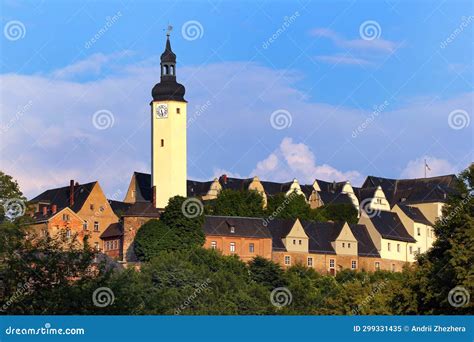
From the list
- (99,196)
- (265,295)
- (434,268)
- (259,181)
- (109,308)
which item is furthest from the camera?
(259,181)

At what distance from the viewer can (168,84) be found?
10375 centimetres

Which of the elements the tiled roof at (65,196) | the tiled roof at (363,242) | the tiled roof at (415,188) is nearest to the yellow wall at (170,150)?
the tiled roof at (65,196)

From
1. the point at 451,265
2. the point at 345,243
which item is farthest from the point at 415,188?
the point at 451,265

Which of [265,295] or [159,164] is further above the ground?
[159,164]

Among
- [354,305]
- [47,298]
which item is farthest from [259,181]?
[47,298]

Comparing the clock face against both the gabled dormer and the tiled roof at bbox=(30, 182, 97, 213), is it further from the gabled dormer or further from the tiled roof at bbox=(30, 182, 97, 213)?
the gabled dormer

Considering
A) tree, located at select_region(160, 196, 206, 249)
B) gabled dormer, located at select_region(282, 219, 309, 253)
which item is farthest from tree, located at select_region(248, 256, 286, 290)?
gabled dormer, located at select_region(282, 219, 309, 253)

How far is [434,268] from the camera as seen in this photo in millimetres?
49000

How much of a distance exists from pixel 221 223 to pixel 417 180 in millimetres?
34235

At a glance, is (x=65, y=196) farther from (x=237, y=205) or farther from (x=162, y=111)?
(x=237, y=205)

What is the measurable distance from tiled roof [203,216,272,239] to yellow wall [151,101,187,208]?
6.09m

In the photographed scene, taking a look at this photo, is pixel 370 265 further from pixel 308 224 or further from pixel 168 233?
pixel 168 233

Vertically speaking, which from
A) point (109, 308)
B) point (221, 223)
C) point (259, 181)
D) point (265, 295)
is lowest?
point (109, 308)

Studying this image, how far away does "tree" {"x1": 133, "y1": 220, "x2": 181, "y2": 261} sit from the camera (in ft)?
288
